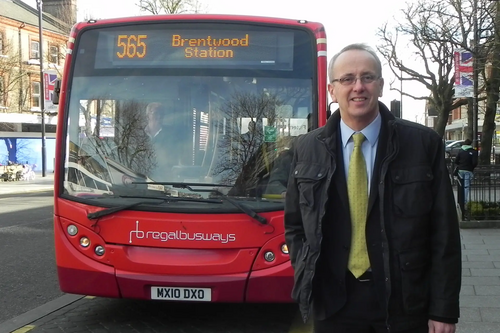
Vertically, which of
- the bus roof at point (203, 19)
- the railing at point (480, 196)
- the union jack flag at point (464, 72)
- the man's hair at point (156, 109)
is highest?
the union jack flag at point (464, 72)

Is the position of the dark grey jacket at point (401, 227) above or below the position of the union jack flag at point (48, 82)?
below

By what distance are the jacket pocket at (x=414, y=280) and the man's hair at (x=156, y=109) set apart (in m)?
3.41

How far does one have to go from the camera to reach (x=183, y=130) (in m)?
5.49

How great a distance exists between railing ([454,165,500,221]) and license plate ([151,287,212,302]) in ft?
26.6

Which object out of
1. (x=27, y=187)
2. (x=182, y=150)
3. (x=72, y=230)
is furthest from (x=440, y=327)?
(x=27, y=187)

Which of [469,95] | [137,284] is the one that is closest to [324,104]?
[137,284]

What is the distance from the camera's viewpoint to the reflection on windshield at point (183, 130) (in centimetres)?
537

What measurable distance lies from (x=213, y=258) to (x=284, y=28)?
2157 millimetres

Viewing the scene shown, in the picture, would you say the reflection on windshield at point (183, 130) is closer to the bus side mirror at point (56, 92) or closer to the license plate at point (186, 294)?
the bus side mirror at point (56, 92)

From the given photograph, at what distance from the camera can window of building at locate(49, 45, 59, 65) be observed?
4490 cm

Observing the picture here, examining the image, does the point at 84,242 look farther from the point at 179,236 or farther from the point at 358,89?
the point at 358,89

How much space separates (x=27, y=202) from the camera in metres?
19.4

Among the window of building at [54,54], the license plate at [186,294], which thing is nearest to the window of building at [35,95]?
the window of building at [54,54]

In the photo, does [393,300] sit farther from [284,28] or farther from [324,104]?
[284,28]
